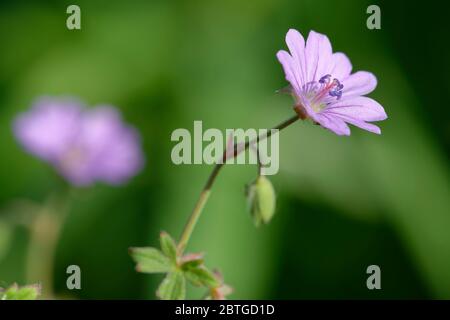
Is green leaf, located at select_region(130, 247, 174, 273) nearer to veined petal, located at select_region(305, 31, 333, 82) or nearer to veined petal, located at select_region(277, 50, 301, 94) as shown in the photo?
veined petal, located at select_region(277, 50, 301, 94)

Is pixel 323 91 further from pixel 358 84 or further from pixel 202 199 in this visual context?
pixel 202 199

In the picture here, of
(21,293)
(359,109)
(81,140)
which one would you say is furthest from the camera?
(81,140)

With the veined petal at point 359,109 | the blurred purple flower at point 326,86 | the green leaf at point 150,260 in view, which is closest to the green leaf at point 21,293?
the green leaf at point 150,260

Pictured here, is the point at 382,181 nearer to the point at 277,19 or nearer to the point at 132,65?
the point at 277,19

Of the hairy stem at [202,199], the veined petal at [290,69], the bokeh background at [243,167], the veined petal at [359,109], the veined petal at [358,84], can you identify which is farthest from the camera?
the bokeh background at [243,167]

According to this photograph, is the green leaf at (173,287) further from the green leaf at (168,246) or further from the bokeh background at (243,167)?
the bokeh background at (243,167)

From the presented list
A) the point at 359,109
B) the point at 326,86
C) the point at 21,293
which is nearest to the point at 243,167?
the point at 326,86
